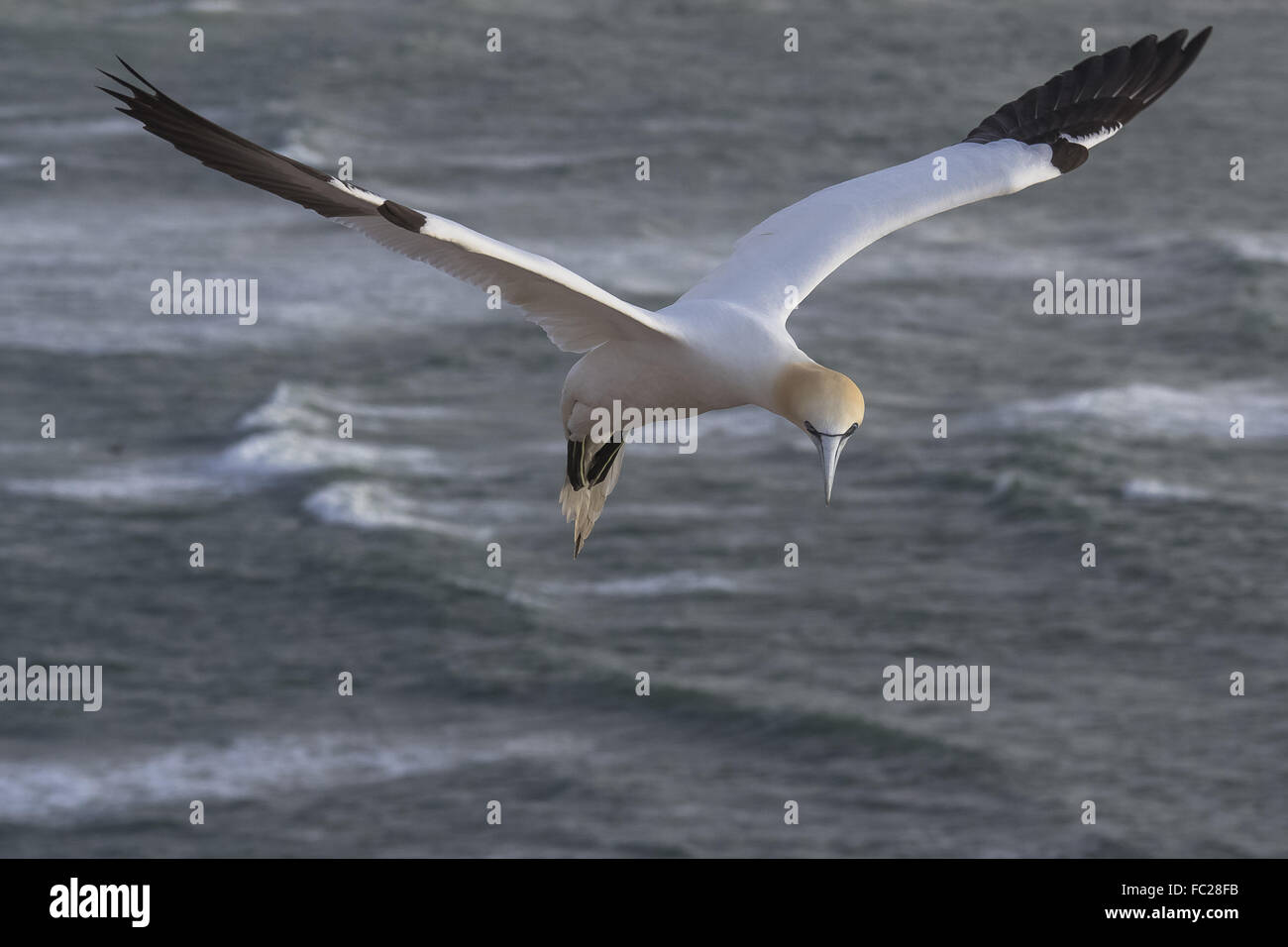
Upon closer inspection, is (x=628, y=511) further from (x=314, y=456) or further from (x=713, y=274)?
(x=713, y=274)

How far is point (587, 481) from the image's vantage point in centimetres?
2170

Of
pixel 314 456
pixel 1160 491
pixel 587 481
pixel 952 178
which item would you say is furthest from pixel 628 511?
pixel 587 481

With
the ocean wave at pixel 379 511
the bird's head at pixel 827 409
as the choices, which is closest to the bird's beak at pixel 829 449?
the bird's head at pixel 827 409

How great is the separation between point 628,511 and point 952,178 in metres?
66.4

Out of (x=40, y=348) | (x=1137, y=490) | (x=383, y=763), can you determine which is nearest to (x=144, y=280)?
(x=40, y=348)

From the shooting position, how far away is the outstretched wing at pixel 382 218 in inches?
682

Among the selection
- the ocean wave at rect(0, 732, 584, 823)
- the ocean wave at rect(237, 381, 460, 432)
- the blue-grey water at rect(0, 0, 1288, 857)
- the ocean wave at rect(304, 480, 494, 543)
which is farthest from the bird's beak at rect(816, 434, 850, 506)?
the ocean wave at rect(237, 381, 460, 432)

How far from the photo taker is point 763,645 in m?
79.9

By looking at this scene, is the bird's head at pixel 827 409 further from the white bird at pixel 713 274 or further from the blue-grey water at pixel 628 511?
the blue-grey water at pixel 628 511

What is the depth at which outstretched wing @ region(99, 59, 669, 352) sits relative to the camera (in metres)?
17.3

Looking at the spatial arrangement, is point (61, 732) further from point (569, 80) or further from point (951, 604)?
point (569, 80)

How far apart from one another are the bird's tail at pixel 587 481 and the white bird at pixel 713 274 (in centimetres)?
2

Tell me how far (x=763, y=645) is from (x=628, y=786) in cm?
1001
